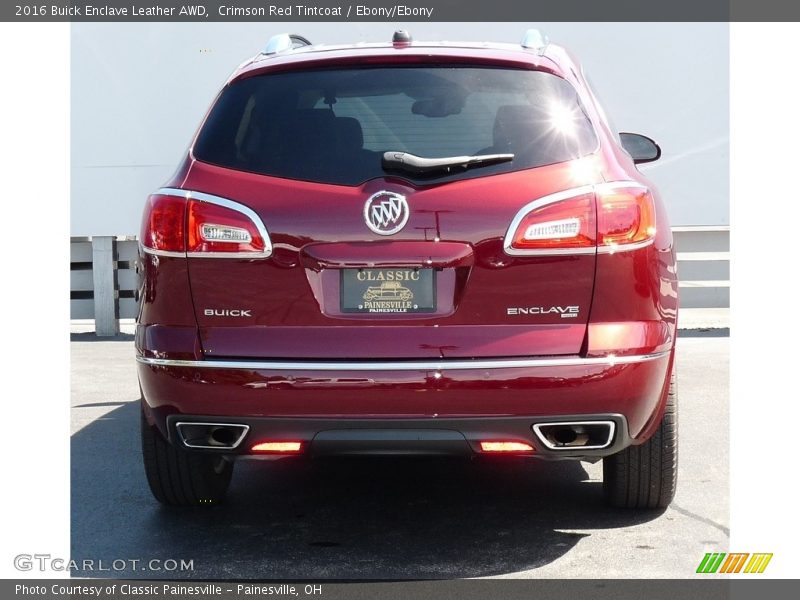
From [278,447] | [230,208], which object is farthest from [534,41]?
[278,447]

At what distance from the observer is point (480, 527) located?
4641 mm

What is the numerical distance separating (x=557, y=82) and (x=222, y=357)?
58.8 inches

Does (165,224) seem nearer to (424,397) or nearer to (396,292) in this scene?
(396,292)

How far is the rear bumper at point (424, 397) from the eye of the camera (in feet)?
12.6

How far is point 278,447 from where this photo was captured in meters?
4.04

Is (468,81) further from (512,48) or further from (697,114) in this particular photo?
(697,114)

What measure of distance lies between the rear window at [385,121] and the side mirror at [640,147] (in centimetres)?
124

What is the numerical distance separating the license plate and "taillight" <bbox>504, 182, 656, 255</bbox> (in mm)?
287

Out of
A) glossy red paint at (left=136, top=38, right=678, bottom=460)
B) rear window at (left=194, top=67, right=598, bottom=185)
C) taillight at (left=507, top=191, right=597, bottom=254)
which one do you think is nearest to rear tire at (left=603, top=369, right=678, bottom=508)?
glossy red paint at (left=136, top=38, right=678, bottom=460)

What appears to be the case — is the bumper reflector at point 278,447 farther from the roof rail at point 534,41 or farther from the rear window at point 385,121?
the roof rail at point 534,41

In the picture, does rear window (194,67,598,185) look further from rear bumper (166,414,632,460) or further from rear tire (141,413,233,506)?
rear tire (141,413,233,506)

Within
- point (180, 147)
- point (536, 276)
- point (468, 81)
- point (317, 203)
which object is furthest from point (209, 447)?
point (180, 147)

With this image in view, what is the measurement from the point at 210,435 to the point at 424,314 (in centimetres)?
86
